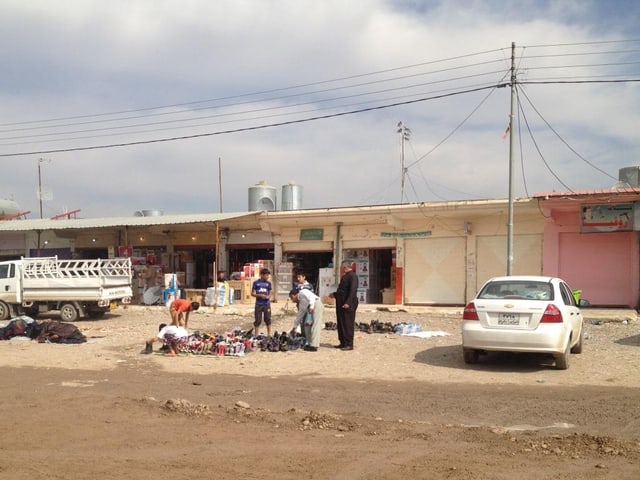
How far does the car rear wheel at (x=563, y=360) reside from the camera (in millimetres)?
9594

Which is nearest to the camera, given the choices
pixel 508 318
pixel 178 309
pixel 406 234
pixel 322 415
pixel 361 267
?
pixel 322 415

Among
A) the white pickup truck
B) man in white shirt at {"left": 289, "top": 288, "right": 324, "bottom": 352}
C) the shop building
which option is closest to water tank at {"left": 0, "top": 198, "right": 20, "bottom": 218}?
the shop building

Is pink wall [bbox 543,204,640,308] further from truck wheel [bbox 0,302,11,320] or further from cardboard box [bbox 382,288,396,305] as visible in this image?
truck wheel [bbox 0,302,11,320]

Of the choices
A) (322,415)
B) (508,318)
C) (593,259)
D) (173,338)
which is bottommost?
(322,415)

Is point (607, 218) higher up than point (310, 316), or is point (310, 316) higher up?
point (607, 218)

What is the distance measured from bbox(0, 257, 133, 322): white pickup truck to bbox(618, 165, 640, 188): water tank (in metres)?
17.8

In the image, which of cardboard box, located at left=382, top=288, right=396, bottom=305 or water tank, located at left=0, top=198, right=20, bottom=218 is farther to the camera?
water tank, located at left=0, top=198, right=20, bottom=218

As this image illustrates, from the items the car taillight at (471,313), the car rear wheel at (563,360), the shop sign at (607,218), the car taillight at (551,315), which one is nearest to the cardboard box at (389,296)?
the shop sign at (607,218)

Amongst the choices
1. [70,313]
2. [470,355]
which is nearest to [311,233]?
[70,313]

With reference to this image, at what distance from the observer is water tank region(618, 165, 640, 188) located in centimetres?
2089

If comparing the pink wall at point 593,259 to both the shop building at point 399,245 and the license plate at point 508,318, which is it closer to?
the shop building at point 399,245

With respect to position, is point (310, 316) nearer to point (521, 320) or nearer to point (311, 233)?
point (521, 320)

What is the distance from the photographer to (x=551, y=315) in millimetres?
9344

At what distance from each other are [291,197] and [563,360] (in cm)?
2008
